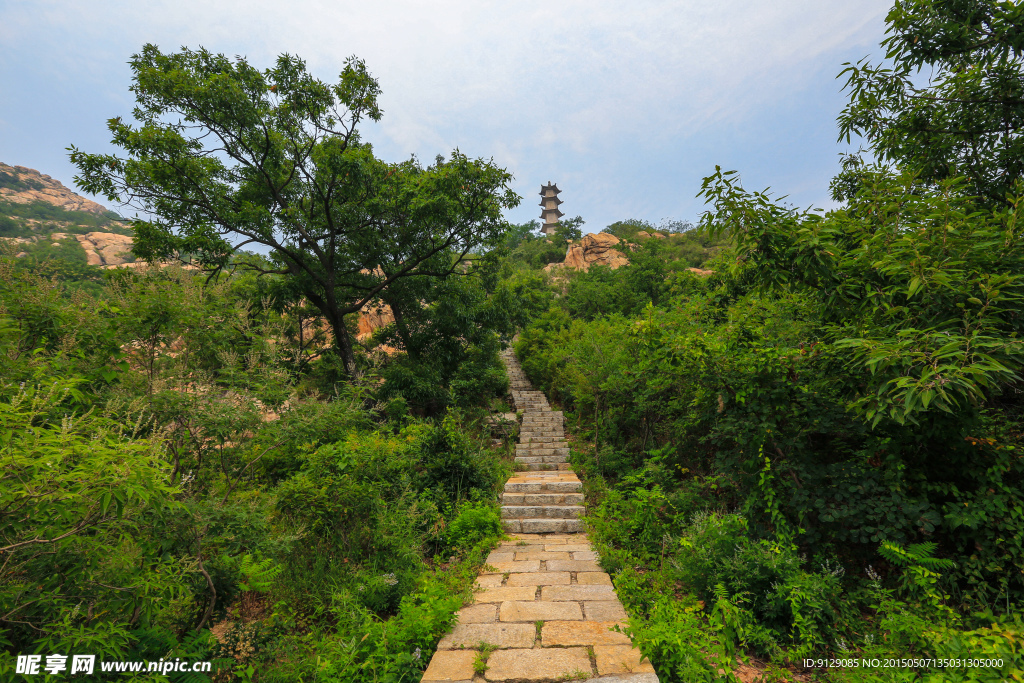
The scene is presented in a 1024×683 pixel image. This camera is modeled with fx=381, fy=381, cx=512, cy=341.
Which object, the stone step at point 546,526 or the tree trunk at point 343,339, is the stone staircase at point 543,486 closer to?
the stone step at point 546,526

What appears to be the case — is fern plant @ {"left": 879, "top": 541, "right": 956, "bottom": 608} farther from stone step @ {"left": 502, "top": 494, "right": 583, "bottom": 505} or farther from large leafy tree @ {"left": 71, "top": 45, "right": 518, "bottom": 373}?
large leafy tree @ {"left": 71, "top": 45, "right": 518, "bottom": 373}

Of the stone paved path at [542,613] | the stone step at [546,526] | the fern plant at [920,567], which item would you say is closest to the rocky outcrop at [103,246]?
the stone step at [546,526]

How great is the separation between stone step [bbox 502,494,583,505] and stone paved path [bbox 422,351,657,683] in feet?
0.05

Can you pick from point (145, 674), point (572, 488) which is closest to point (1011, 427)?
point (572, 488)

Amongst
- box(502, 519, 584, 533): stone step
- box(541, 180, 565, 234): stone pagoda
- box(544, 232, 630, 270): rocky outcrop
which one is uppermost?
box(541, 180, 565, 234): stone pagoda

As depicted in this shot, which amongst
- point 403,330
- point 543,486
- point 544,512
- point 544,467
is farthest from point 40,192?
point 544,512

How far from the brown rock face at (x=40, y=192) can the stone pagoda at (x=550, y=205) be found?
50663 mm

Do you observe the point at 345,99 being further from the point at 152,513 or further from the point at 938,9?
the point at 938,9

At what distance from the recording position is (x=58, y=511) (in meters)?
2.02

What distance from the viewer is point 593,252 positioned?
1470 inches

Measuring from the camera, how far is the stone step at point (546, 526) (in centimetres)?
564

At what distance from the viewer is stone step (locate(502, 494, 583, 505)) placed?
20.0 ft

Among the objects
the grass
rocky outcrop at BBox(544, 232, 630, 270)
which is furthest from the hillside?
rocky outcrop at BBox(544, 232, 630, 270)

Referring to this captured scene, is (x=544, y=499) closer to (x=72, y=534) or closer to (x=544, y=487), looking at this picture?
(x=544, y=487)
